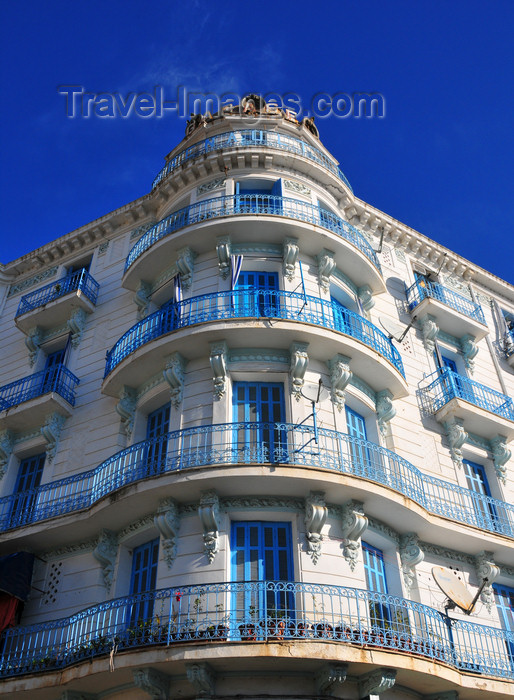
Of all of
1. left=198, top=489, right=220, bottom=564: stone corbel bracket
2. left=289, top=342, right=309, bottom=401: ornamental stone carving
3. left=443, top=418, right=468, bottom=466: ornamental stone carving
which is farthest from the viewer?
left=443, top=418, right=468, bottom=466: ornamental stone carving

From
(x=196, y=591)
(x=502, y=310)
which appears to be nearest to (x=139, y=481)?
(x=196, y=591)

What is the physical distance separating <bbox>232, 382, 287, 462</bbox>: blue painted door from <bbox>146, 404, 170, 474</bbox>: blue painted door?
5.48 feet

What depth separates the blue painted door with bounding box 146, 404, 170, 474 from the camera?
1480 cm

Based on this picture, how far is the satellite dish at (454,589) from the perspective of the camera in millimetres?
14117

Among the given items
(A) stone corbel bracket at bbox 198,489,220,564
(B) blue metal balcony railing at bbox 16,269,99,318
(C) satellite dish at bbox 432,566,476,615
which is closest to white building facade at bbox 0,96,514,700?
(A) stone corbel bracket at bbox 198,489,220,564

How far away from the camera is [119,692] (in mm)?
12609

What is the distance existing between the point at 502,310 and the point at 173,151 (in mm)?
12704

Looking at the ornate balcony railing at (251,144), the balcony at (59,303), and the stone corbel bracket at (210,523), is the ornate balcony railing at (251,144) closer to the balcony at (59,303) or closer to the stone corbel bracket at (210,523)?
the balcony at (59,303)

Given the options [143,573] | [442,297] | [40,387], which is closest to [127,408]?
[40,387]

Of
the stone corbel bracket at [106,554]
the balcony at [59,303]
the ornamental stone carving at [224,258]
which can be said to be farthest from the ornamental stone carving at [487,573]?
the balcony at [59,303]

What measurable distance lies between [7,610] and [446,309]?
46.6ft

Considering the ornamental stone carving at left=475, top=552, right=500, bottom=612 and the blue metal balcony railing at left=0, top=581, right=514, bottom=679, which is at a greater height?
the ornamental stone carving at left=475, top=552, right=500, bottom=612

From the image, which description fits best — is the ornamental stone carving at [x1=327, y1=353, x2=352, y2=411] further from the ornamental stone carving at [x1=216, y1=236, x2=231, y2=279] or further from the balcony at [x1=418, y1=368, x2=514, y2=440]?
the balcony at [x1=418, y1=368, x2=514, y2=440]

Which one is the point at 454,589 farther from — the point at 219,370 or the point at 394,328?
the point at 394,328
